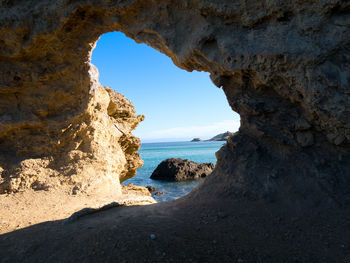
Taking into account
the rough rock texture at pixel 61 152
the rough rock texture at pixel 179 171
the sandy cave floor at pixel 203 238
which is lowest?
the rough rock texture at pixel 179 171

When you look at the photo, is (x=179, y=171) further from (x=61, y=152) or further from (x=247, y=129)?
(x=247, y=129)

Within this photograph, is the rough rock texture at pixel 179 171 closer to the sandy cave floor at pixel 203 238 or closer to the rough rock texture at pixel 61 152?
the rough rock texture at pixel 61 152

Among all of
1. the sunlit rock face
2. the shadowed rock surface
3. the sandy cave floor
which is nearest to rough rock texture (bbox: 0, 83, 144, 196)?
the sunlit rock face

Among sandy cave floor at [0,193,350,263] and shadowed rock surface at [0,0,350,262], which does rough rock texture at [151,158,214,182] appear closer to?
shadowed rock surface at [0,0,350,262]

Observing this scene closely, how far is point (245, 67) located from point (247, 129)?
1.15 meters

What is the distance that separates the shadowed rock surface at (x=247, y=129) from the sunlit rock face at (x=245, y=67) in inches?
0.7

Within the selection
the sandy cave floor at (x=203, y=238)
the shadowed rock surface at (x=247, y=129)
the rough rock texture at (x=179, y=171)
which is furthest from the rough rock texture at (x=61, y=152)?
the rough rock texture at (x=179, y=171)

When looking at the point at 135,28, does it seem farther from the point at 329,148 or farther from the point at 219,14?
the point at 329,148

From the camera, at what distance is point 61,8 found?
4.45 metres

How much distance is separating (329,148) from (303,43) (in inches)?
62.6

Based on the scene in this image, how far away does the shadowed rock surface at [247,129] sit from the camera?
2.83m

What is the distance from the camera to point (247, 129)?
13.1 ft

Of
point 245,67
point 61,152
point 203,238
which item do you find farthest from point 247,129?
point 61,152

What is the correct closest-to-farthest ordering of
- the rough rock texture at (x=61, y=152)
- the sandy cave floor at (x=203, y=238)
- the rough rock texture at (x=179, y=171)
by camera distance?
the sandy cave floor at (x=203, y=238) < the rough rock texture at (x=61, y=152) < the rough rock texture at (x=179, y=171)
